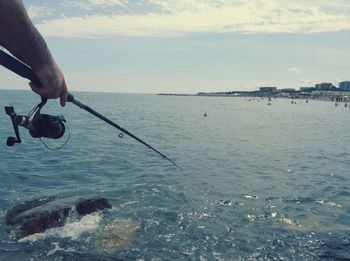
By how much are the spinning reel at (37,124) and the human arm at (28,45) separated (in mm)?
973

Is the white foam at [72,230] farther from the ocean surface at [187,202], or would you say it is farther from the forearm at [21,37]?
the forearm at [21,37]

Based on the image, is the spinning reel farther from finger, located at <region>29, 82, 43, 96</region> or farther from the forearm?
the forearm

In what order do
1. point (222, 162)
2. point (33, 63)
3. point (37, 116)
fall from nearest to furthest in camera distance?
point (33, 63), point (37, 116), point (222, 162)

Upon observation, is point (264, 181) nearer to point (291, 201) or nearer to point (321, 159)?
point (291, 201)

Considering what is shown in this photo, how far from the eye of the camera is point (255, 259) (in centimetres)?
1226

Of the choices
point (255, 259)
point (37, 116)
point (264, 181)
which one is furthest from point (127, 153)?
point (37, 116)

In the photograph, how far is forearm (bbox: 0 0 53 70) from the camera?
2.37 meters

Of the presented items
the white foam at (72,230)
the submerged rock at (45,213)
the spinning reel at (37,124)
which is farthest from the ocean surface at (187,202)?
the spinning reel at (37,124)

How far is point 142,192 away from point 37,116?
Answer: 627 inches

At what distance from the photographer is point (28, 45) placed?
8.50 feet

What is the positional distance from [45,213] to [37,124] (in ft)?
37.1

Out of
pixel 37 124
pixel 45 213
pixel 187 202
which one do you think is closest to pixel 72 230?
pixel 45 213

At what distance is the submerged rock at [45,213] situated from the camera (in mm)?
13941

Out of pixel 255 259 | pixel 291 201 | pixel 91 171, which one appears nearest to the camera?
pixel 255 259
